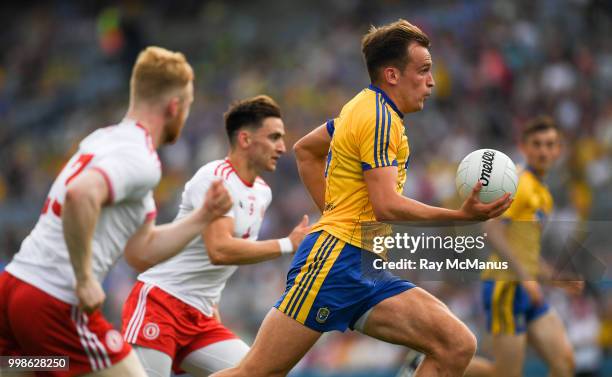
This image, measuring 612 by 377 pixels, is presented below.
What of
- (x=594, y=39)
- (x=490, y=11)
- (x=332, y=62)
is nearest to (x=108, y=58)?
(x=332, y=62)

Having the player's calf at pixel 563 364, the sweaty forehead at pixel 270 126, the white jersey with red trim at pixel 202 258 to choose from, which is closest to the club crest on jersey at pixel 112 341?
the white jersey with red trim at pixel 202 258

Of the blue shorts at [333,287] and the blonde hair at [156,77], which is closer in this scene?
the blonde hair at [156,77]

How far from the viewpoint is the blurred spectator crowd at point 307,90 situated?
1398cm

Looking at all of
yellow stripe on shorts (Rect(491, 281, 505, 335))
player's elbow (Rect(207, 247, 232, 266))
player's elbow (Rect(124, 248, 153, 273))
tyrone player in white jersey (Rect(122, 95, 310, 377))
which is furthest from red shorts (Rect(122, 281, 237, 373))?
yellow stripe on shorts (Rect(491, 281, 505, 335))

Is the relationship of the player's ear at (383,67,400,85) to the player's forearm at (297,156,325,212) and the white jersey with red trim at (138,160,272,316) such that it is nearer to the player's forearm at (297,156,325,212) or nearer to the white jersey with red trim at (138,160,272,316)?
the player's forearm at (297,156,325,212)

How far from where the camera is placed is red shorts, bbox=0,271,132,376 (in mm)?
4848

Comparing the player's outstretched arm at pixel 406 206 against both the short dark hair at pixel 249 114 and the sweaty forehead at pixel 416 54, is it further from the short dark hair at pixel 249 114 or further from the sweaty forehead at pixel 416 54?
the short dark hair at pixel 249 114

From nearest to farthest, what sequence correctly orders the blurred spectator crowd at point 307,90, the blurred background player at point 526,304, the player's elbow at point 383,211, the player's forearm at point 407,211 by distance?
the player's forearm at point 407,211 → the player's elbow at point 383,211 → the blurred background player at point 526,304 → the blurred spectator crowd at point 307,90

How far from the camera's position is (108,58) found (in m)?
23.1

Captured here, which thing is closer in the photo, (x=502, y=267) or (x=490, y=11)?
(x=502, y=267)

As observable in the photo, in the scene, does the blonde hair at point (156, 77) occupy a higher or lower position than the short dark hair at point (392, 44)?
lower

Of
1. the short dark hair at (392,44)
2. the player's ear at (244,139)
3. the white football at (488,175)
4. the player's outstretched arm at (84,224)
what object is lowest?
the player's outstretched arm at (84,224)

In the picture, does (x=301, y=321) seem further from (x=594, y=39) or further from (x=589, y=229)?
(x=594, y=39)

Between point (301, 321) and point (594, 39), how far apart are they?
11579 millimetres
